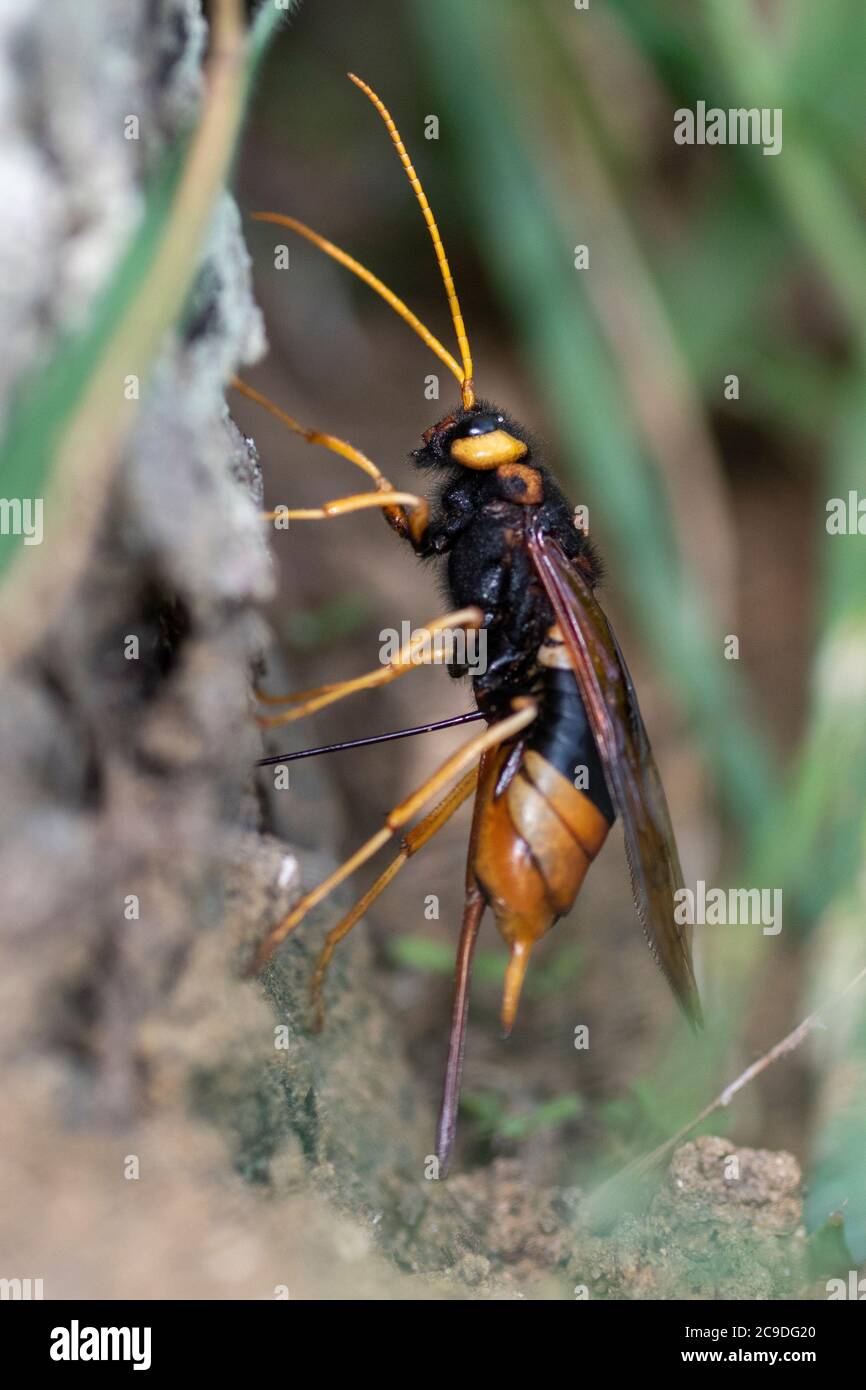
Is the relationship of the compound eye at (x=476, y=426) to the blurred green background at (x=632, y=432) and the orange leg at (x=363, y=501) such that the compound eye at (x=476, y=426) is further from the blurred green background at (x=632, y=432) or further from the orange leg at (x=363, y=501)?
the blurred green background at (x=632, y=432)

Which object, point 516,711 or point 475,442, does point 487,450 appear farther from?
point 516,711

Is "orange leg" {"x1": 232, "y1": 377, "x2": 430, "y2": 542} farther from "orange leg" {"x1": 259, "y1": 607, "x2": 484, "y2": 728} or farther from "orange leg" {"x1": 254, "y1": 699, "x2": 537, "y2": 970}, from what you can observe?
"orange leg" {"x1": 254, "y1": 699, "x2": 537, "y2": 970}

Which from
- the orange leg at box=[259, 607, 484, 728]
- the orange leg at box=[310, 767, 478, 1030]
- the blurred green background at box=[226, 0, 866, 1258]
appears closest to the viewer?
the orange leg at box=[310, 767, 478, 1030]

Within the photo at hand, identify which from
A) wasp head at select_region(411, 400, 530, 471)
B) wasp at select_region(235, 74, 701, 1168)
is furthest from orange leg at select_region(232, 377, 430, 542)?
wasp head at select_region(411, 400, 530, 471)

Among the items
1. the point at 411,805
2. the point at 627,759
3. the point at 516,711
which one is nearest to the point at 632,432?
the point at 516,711

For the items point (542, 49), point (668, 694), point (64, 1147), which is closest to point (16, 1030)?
point (64, 1147)
